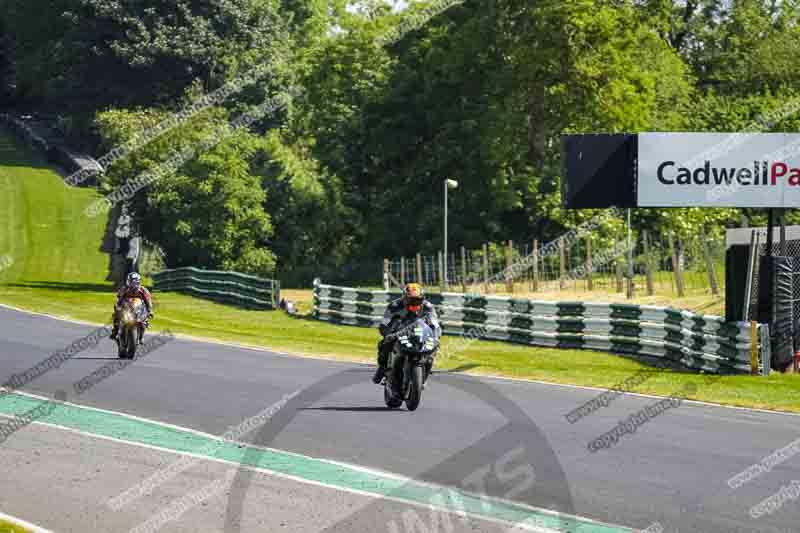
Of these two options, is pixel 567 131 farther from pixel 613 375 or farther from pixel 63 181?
pixel 63 181

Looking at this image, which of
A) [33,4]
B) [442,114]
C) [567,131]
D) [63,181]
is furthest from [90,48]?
[567,131]

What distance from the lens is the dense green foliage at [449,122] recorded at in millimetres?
54156

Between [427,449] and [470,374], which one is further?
[470,374]

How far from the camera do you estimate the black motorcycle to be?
1658 cm

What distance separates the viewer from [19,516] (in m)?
11.2

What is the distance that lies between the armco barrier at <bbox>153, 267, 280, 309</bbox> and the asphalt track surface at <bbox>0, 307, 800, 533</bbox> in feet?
69.8

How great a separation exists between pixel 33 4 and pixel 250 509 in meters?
101

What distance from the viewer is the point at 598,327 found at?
97.9 feet

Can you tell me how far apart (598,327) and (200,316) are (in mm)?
16268

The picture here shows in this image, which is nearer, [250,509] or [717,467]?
[250,509]

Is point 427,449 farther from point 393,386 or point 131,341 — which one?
point 131,341

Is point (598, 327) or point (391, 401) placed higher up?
point (391, 401)

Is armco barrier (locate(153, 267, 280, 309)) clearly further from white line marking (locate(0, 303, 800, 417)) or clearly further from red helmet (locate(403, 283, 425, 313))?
red helmet (locate(403, 283, 425, 313))

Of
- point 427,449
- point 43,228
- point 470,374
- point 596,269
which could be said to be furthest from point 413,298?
point 43,228
